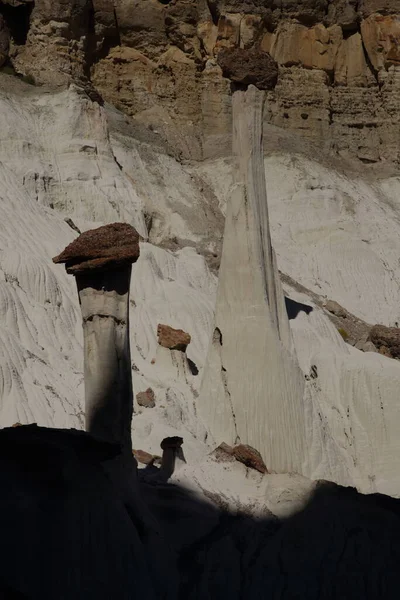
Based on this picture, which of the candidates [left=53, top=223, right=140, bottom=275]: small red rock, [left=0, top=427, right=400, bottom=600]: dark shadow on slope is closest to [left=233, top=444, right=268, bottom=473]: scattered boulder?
[left=0, top=427, right=400, bottom=600]: dark shadow on slope

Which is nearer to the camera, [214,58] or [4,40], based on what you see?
Result: [4,40]

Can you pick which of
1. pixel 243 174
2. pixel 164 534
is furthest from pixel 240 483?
pixel 243 174

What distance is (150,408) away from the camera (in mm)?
29500

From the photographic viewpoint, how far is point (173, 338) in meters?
32.2

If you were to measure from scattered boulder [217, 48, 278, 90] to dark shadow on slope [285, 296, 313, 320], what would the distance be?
6.73 metres

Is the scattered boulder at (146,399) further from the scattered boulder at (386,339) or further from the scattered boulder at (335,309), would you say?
the scattered boulder at (335,309)

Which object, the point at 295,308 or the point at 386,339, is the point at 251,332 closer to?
the point at 295,308

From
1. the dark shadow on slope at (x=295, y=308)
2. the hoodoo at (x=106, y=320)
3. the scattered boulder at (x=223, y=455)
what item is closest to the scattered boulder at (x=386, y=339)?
the dark shadow on slope at (x=295, y=308)

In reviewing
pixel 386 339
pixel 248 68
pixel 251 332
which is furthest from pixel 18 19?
pixel 251 332

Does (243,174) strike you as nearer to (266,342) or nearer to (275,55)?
(266,342)

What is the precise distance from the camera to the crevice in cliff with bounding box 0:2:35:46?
162 feet

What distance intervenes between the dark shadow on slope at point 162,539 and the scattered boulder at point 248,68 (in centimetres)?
1200

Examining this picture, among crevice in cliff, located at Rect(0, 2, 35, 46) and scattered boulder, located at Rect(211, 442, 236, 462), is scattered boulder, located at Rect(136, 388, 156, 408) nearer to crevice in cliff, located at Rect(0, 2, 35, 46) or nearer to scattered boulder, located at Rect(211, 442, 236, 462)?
scattered boulder, located at Rect(211, 442, 236, 462)

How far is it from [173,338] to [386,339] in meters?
8.00
